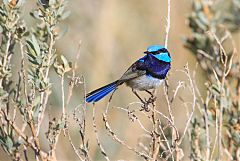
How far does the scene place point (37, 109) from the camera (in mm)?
2531

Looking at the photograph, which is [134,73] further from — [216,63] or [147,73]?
[216,63]

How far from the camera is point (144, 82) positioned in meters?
3.06

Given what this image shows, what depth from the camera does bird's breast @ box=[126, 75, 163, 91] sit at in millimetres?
2971

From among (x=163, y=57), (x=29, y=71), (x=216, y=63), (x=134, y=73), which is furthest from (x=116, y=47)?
(x=29, y=71)

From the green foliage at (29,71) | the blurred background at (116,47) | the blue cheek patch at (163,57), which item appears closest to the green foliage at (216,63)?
the blue cheek patch at (163,57)

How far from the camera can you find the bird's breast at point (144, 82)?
9.75ft

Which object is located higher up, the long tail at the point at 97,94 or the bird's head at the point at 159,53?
the bird's head at the point at 159,53

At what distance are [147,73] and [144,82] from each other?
0.18 ft

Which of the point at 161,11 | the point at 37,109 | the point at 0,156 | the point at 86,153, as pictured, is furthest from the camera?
the point at 161,11

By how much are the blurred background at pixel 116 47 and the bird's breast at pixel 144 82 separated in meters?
1.05

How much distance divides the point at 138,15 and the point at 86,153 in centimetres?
328

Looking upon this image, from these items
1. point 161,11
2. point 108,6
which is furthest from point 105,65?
point 161,11

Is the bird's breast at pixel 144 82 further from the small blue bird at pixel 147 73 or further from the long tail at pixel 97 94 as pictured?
the long tail at pixel 97 94

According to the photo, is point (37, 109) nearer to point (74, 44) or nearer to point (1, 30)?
point (1, 30)
